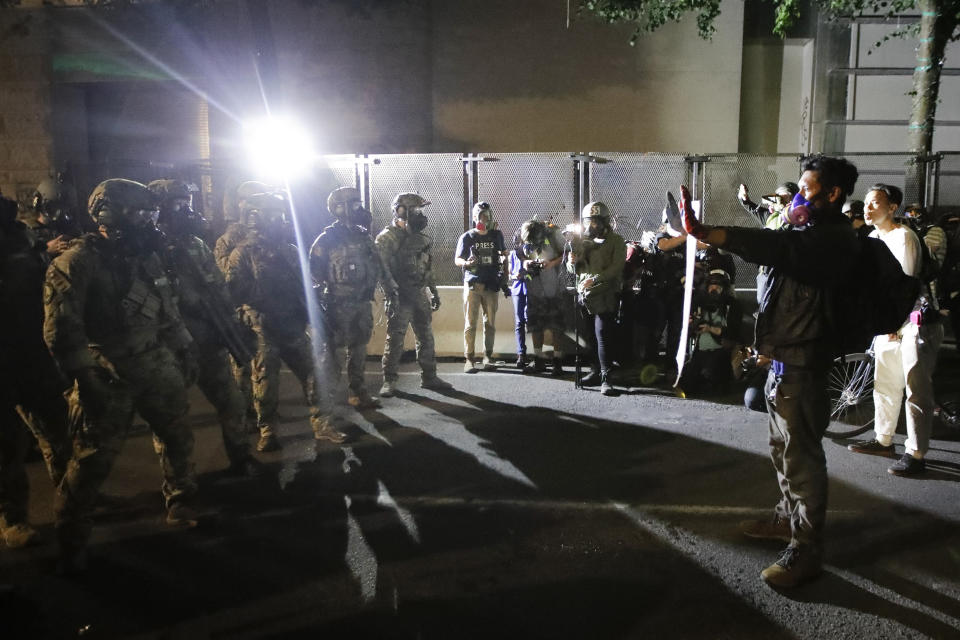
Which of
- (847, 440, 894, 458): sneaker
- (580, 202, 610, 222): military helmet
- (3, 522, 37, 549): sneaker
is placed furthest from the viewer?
(580, 202, 610, 222): military helmet

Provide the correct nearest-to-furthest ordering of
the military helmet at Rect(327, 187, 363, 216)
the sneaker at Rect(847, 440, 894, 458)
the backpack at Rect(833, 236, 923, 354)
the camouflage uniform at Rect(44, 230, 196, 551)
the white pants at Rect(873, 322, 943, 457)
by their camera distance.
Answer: the backpack at Rect(833, 236, 923, 354), the camouflage uniform at Rect(44, 230, 196, 551), the white pants at Rect(873, 322, 943, 457), the sneaker at Rect(847, 440, 894, 458), the military helmet at Rect(327, 187, 363, 216)

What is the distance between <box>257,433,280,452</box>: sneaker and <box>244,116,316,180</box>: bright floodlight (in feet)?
21.5

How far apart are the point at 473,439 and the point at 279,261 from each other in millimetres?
2328

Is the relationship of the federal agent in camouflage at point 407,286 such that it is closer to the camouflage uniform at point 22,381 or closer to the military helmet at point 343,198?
the military helmet at point 343,198

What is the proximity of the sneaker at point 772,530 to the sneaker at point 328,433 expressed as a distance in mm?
3504

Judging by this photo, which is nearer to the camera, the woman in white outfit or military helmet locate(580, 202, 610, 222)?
the woman in white outfit

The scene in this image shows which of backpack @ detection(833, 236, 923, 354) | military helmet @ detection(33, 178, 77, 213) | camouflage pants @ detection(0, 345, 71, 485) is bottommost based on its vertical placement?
camouflage pants @ detection(0, 345, 71, 485)

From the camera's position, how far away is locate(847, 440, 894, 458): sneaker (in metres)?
5.66

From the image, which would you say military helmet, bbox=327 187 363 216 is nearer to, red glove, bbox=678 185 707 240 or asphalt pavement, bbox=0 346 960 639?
asphalt pavement, bbox=0 346 960 639

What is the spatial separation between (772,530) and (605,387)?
3.59 metres

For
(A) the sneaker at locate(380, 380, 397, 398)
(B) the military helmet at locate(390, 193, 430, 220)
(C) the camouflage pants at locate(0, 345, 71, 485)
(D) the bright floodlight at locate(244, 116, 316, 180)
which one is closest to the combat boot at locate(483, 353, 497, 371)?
(A) the sneaker at locate(380, 380, 397, 398)

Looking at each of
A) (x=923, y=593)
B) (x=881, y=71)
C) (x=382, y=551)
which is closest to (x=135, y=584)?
(x=382, y=551)

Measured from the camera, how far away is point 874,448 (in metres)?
5.70

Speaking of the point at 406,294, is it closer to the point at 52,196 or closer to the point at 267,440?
the point at 267,440
